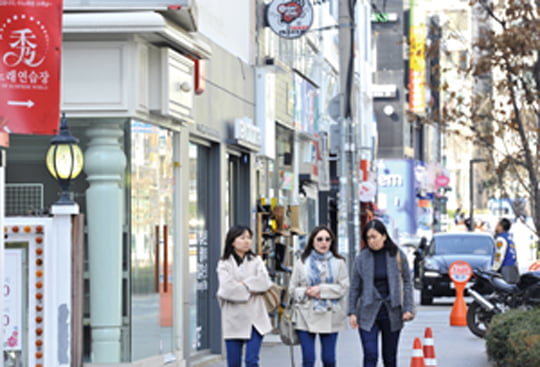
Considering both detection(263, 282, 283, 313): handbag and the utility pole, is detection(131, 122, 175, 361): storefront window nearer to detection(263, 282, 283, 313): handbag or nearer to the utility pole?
detection(263, 282, 283, 313): handbag

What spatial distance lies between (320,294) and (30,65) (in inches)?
222

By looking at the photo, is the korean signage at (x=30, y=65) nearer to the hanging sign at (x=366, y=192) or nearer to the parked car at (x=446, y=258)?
the parked car at (x=446, y=258)

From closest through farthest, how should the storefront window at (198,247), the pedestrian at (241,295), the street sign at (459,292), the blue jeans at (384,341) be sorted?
the blue jeans at (384,341) → the pedestrian at (241,295) → the storefront window at (198,247) → the street sign at (459,292)

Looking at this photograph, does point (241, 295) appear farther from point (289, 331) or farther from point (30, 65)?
point (30, 65)

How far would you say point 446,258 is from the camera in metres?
31.9

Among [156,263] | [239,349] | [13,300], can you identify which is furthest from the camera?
[156,263]

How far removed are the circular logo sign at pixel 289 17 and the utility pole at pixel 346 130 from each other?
4.68 meters

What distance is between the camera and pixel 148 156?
14469 mm

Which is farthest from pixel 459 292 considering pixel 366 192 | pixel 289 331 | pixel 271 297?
pixel 366 192

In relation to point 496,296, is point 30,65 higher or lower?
higher

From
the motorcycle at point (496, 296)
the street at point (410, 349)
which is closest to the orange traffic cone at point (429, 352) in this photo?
the street at point (410, 349)

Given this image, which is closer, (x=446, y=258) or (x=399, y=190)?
(x=446, y=258)

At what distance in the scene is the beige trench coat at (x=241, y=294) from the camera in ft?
42.0

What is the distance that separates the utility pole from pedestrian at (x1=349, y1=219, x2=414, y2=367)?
16361mm
